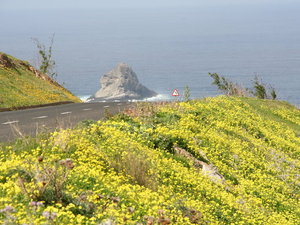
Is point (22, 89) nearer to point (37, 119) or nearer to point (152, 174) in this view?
point (37, 119)

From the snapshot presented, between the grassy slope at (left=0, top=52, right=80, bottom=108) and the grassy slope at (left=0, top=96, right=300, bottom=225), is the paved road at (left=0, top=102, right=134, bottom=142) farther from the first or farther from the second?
the grassy slope at (left=0, top=52, right=80, bottom=108)

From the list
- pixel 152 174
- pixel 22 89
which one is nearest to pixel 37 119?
pixel 152 174

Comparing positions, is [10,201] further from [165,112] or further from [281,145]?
[281,145]

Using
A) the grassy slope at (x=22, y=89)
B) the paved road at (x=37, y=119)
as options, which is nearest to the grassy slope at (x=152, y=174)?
the paved road at (x=37, y=119)

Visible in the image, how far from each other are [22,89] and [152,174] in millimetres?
29979

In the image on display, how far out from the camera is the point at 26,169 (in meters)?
10.5

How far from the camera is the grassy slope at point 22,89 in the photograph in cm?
3711

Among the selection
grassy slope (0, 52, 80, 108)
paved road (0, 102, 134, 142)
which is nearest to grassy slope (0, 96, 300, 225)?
paved road (0, 102, 134, 142)

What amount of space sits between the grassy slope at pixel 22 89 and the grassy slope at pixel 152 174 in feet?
50.5

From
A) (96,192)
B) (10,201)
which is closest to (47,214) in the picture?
(10,201)

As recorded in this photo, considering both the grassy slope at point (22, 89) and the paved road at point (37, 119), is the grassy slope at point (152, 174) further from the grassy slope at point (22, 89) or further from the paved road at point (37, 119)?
the grassy slope at point (22, 89)

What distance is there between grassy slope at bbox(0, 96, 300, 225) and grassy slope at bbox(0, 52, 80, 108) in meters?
15.4

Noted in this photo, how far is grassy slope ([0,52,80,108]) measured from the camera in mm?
37112

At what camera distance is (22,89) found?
41.7m
